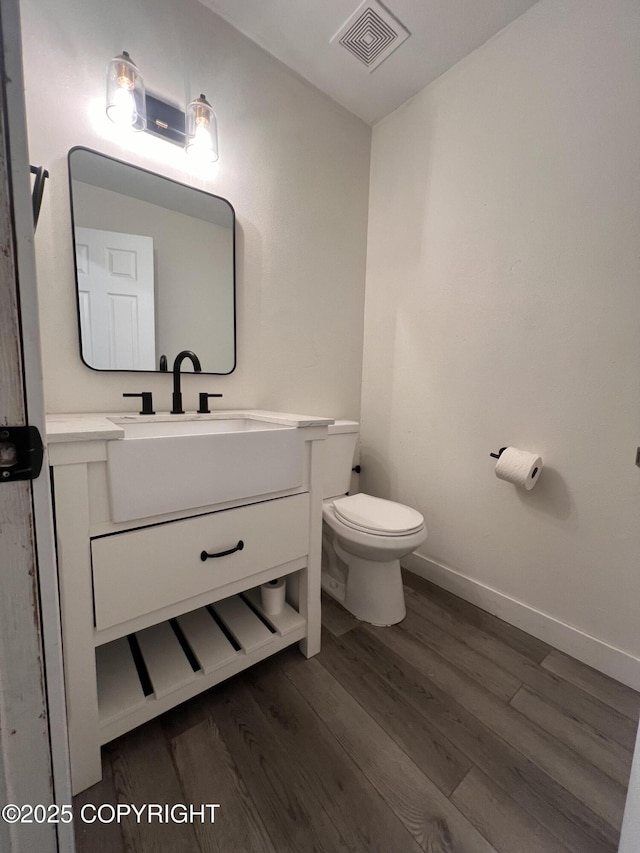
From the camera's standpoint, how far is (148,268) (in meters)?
1.29

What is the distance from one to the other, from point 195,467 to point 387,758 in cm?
93

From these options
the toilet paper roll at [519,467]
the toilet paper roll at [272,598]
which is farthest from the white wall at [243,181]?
the toilet paper roll at [519,467]

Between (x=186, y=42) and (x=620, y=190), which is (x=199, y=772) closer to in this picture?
(x=620, y=190)

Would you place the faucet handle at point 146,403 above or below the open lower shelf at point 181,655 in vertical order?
above

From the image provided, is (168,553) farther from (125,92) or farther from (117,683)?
(125,92)

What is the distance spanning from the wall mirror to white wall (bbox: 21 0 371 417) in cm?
5

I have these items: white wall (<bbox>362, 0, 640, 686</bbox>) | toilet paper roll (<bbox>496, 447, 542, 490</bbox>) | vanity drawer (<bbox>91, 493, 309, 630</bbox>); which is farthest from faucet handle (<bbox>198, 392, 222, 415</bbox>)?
toilet paper roll (<bbox>496, 447, 542, 490</bbox>)

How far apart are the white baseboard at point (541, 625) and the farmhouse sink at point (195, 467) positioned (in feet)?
3.48

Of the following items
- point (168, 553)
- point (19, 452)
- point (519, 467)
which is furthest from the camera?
point (519, 467)

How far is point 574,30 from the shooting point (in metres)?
1.19

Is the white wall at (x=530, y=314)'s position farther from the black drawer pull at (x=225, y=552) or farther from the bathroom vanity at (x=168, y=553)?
the black drawer pull at (x=225, y=552)

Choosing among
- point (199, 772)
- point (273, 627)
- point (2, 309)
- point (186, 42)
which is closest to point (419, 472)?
point (273, 627)

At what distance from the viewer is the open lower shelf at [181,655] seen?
35.3 inches

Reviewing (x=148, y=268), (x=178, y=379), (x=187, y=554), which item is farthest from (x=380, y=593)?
(x=148, y=268)
